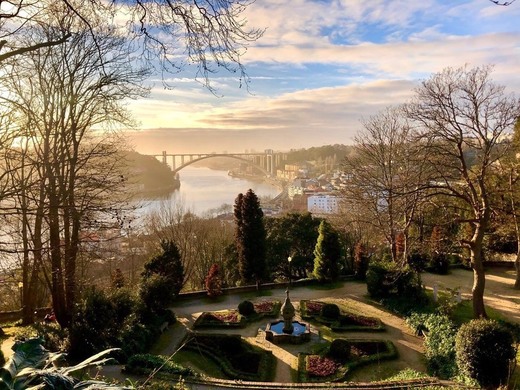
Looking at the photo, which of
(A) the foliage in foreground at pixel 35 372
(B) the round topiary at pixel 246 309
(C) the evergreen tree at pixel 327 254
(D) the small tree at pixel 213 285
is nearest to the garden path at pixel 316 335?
(D) the small tree at pixel 213 285

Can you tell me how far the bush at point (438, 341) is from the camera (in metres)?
9.70

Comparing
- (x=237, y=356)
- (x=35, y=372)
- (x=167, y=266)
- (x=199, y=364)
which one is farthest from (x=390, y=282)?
(x=35, y=372)

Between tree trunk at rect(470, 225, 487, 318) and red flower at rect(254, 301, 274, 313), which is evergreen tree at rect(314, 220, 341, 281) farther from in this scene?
tree trunk at rect(470, 225, 487, 318)

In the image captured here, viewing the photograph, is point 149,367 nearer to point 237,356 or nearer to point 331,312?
point 237,356

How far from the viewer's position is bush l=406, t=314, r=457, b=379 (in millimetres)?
9703

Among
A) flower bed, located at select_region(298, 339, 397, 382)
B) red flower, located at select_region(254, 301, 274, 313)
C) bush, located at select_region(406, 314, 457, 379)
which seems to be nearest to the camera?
bush, located at select_region(406, 314, 457, 379)

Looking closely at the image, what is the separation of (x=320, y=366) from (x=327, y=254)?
29.5ft

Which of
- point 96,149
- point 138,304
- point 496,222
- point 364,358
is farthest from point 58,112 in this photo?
point 496,222

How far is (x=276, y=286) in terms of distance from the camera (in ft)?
63.6

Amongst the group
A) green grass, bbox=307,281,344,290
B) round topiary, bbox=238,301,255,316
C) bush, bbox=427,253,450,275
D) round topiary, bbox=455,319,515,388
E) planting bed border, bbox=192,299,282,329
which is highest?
round topiary, bbox=455,319,515,388

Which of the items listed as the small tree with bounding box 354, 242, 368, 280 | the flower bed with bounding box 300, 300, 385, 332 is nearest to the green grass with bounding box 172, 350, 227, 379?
the flower bed with bounding box 300, 300, 385, 332

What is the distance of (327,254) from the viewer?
63.1 ft

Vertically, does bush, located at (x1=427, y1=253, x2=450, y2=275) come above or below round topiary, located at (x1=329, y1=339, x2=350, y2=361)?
above

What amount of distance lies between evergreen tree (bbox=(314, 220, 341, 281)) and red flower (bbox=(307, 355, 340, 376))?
8.34m
